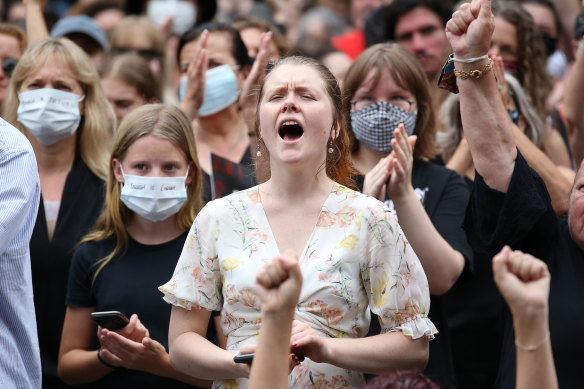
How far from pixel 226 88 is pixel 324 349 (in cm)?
296

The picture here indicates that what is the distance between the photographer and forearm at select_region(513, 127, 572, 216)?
441cm

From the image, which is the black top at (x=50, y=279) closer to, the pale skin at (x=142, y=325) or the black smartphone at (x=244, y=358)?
the pale skin at (x=142, y=325)

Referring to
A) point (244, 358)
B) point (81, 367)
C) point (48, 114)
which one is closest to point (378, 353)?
point (244, 358)

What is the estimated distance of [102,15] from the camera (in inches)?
338

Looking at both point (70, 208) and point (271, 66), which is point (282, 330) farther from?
point (70, 208)

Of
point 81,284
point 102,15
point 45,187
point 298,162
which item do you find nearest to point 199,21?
point 102,15

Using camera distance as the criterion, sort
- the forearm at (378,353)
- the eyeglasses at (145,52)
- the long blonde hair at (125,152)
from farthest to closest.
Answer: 1. the eyeglasses at (145,52)
2. the long blonde hair at (125,152)
3. the forearm at (378,353)

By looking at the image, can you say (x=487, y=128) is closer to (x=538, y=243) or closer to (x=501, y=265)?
(x=538, y=243)

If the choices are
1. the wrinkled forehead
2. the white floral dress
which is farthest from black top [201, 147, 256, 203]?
the white floral dress

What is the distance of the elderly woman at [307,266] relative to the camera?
3012 mm

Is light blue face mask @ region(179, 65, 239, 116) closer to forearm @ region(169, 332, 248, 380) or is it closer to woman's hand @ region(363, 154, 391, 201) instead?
woman's hand @ region(363, 154, 391, 201)

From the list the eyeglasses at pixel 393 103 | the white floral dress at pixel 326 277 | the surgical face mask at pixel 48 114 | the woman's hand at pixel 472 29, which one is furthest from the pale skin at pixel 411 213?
the surgical face mask at pixel 48 114

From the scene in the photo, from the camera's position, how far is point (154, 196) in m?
4.19

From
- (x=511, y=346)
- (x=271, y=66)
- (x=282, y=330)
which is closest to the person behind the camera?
(x=282, y=330)
